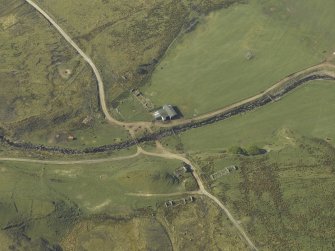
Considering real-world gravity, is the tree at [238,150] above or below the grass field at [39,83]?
below

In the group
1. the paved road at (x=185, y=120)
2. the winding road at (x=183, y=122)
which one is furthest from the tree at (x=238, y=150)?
the paved road at (x=185, y=120)

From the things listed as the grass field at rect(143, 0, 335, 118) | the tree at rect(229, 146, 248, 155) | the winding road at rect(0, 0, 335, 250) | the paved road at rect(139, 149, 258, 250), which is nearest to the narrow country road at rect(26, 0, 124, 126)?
the winding road at rect(0, 0, 335, 250)

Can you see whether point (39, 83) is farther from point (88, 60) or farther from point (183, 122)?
point (183, 122)

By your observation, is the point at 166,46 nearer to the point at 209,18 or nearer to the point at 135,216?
the point at 209,18

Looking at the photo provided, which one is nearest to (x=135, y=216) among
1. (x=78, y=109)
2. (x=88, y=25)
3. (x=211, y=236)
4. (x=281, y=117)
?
(x=211, y=236)

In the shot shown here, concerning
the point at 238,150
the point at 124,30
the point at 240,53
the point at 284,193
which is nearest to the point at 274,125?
the point at 238,150

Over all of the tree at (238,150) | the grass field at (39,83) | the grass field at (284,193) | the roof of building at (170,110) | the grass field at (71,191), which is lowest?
the grass field at (284,193)

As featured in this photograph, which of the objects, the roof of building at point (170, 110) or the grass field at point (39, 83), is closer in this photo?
the roof of building at point (170, 110)

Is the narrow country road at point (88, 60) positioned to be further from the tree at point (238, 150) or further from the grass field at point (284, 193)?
the tree at point (238, 150)
